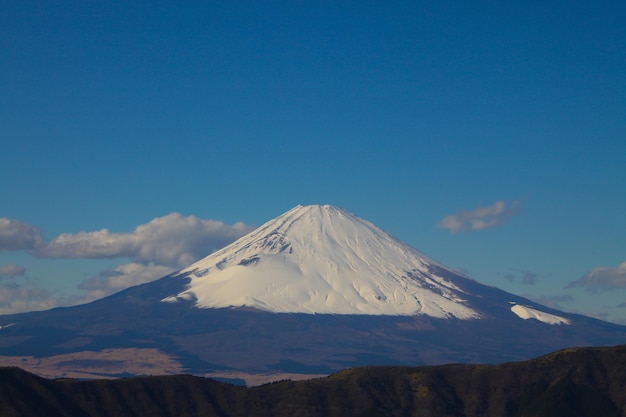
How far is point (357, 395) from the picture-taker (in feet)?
633

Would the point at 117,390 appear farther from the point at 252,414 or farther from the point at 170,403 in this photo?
the point at 252,414

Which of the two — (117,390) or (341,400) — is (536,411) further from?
(117,390)

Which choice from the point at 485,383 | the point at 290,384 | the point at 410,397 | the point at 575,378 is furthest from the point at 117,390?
the point at 575,378

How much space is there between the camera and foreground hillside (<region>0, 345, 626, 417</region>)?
177 m

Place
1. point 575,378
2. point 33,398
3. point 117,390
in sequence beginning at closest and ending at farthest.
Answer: point 33,398, point 117,390, point 575,378

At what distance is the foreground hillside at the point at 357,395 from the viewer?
17675 cm

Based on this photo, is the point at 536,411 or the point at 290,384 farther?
the point at 290,384

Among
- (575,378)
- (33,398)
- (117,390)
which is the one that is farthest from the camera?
(575,378)

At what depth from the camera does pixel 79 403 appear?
174 metres

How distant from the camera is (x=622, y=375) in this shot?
193 m

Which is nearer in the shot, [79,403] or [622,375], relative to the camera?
[79,403]

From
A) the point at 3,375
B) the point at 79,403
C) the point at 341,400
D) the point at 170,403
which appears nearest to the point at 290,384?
the point at 341,400

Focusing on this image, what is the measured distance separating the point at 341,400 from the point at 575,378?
45789 mm

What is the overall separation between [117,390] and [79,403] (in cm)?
899
